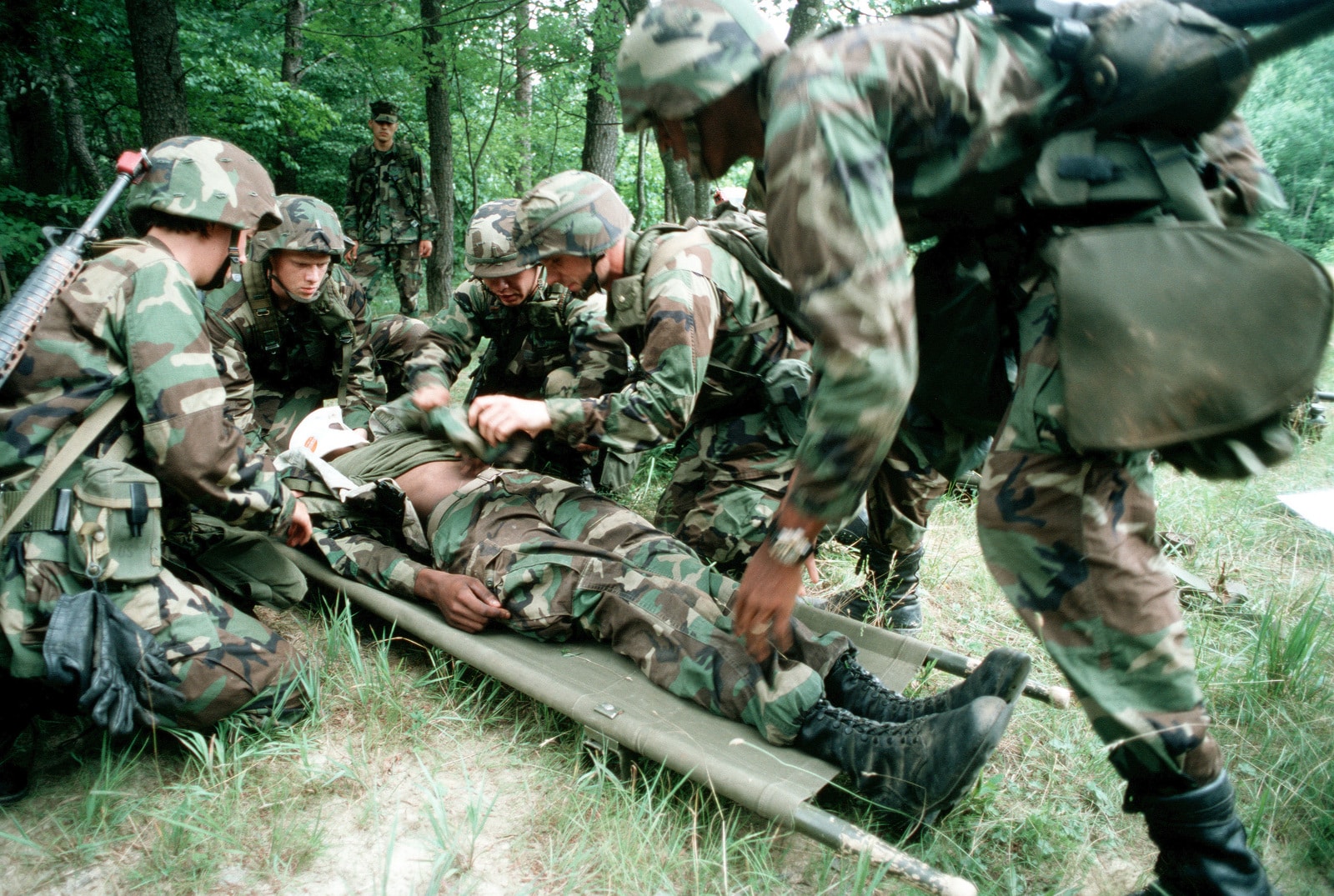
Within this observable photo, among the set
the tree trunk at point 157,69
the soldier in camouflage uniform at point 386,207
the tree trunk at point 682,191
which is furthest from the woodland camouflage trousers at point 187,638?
the soldier in camouflage uniform at point 386,207

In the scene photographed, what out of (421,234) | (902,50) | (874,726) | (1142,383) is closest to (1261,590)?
(874,726)

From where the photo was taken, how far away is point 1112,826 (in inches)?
80.1

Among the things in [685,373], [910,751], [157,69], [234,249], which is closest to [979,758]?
[910,751]

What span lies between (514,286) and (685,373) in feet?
4.46

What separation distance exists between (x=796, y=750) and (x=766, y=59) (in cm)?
165

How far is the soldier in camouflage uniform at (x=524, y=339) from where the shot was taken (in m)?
3.71

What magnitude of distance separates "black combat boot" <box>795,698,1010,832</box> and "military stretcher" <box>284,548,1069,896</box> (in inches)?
2.6

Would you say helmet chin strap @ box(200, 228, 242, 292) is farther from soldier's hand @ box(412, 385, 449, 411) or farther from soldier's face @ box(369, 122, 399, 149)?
soldier's face @ box(369, 122, 399, 149)

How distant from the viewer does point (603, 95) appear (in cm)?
634

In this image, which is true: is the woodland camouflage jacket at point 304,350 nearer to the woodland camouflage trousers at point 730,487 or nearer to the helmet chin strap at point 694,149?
the woodland camouflage trousers at point 730,487

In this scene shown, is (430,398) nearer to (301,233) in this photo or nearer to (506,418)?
(506,418)

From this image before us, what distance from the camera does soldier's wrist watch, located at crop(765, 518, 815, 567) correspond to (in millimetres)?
1611

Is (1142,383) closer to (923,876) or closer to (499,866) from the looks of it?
(923,876)

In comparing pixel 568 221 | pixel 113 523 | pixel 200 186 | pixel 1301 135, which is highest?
pixel 1301 135
